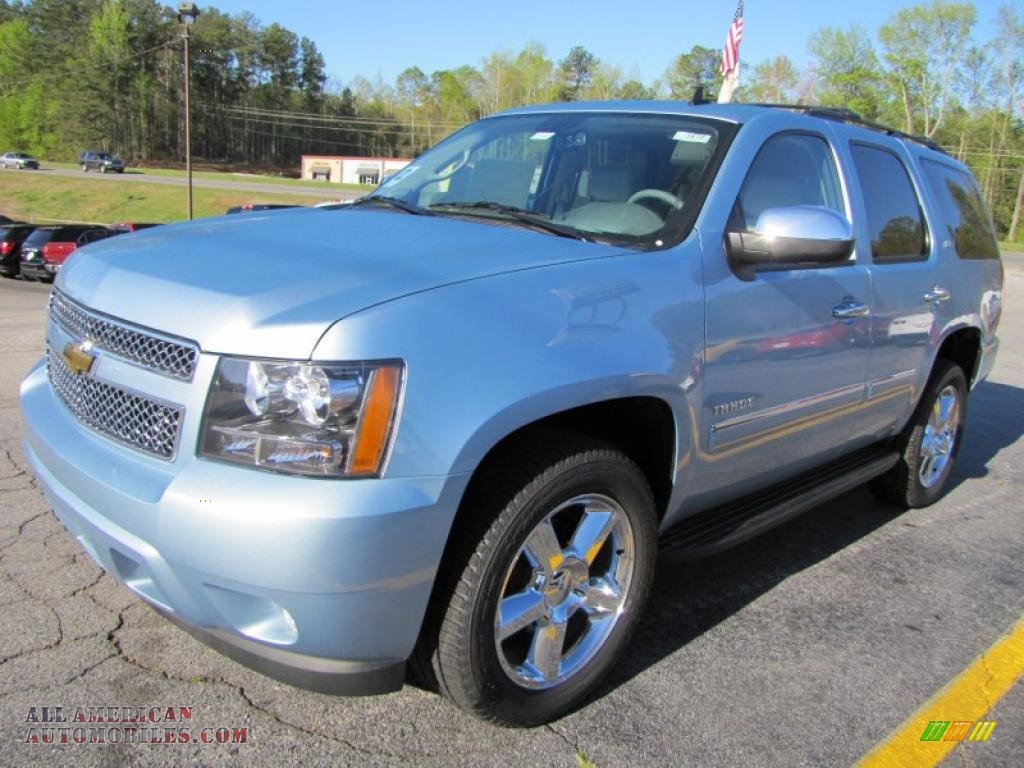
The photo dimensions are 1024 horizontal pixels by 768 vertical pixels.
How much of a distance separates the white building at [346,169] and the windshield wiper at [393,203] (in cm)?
7739

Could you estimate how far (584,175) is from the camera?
10.8 ft

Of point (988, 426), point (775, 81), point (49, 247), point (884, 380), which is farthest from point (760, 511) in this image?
point (775, 81)

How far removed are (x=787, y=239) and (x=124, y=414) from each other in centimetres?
211

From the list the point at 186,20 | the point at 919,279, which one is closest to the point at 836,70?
the point at 186,20

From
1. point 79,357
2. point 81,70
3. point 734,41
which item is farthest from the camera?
point 81,70

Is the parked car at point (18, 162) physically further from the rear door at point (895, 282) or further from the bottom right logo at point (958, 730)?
the bottom right logo at point (958, 730)

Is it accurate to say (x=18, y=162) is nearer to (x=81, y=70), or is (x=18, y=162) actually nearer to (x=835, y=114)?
(x=81, y=70)

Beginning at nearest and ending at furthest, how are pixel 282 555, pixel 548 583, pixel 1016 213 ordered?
pixel 282 555
pixel 548 583
pixel 1016 213

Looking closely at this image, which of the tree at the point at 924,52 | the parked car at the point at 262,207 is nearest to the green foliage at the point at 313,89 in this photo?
the tree at the point at 924,52

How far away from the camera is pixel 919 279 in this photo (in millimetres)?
3951

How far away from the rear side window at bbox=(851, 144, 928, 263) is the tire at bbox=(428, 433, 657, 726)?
1.89 m

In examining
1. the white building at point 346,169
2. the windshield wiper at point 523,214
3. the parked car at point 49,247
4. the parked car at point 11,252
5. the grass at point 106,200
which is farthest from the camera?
the white building at point 346,169

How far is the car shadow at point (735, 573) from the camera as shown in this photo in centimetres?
A: 307

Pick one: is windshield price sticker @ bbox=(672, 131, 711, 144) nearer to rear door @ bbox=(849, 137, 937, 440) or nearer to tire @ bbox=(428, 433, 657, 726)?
rear door @ bbox=(849, 137, 937, 440)
